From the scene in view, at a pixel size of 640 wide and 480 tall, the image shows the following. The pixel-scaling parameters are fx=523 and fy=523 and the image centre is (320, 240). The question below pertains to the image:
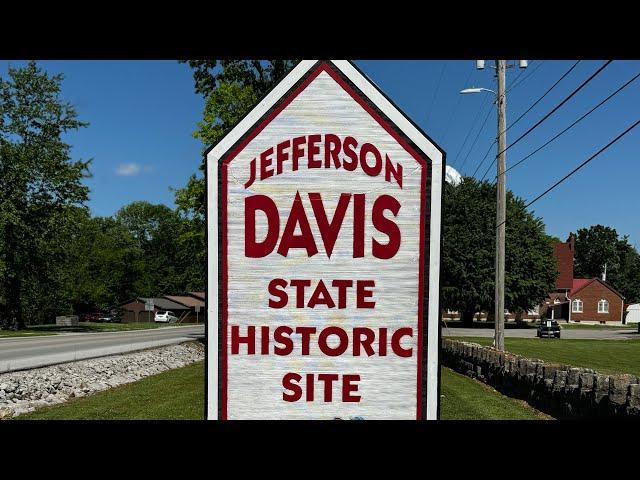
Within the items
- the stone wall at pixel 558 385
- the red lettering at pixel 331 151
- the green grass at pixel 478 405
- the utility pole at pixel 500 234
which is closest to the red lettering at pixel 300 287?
the red lettering at pixel 331 151

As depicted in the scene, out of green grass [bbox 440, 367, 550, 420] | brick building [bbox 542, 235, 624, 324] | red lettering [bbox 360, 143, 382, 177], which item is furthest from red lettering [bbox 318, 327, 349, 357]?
brick building [bbox 542, 235, 624, 324]

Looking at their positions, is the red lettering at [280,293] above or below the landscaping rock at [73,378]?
above

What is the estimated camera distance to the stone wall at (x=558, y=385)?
817cm

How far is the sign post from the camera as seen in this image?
2771 millimetres

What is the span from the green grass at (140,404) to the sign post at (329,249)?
765cm

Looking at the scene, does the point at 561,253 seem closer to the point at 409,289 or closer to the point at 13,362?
the point at 13,362

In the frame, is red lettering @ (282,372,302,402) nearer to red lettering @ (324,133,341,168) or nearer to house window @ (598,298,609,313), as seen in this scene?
red lettering @ (324,133,341,168)

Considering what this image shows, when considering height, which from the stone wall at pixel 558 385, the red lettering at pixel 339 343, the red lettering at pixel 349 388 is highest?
the red lettering at pixel 339 343

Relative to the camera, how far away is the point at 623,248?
134500mm

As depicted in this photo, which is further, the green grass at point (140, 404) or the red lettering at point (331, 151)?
the green grass at point (140, 404)

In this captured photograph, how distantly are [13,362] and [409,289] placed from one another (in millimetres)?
19803

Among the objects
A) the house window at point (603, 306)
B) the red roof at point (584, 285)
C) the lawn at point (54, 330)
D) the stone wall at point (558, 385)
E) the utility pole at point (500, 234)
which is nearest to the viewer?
the stone wall at point (558, 385)

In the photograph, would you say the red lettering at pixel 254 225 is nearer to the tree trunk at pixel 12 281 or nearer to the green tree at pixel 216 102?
the green tree at pixel 216 102
